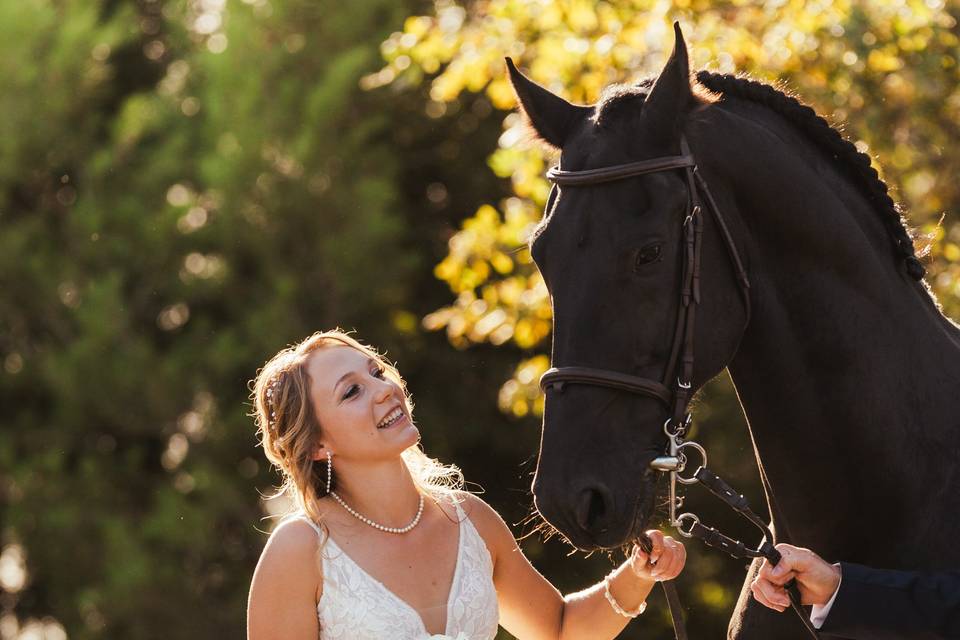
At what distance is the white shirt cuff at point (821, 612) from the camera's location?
7.84 feet

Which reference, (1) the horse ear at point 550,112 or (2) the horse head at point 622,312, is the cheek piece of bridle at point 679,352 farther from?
(1) the horse ear at point 550,112

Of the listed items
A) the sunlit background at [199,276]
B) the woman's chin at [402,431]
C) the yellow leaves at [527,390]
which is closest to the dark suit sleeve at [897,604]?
the woman's chin at [402,431]

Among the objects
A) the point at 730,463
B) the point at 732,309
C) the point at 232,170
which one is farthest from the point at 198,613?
the point at 732,309

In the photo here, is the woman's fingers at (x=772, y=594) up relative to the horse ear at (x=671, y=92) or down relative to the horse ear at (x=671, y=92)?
down

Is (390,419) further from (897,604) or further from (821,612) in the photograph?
(897,604)

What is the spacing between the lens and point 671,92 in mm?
2459

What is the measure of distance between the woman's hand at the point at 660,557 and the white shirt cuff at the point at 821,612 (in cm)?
34

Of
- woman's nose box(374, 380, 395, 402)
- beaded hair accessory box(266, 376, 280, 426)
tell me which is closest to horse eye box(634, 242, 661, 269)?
woman's nose box(374, 380, 395, 402)

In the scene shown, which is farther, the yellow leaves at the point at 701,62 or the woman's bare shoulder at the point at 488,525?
the yellow leaves at the point at 701,62

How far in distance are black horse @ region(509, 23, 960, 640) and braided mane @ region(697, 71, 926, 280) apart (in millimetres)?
37

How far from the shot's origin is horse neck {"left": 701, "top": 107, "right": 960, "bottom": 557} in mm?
2496

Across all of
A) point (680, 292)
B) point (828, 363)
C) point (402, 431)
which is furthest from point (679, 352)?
point (402, 431)

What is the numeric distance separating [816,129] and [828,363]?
0.54 meters

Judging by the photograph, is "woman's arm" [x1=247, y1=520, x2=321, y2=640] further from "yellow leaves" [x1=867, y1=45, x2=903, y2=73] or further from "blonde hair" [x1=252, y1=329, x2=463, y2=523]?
"yellow leaves" [x1=867, y1=45, x2=903, y2=73]
